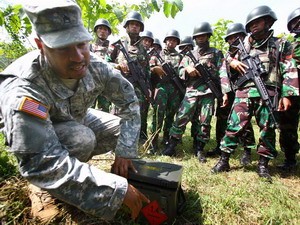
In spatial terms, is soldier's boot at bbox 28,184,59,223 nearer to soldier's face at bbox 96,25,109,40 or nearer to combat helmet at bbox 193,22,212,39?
combat helmet at bbox 193,22,212,39

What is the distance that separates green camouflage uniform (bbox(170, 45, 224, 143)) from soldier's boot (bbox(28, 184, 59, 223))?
2.55 metres

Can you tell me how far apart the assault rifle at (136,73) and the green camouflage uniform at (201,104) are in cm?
78

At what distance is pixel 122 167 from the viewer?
1.92m

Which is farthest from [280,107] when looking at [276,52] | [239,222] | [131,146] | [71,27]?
[71,27]

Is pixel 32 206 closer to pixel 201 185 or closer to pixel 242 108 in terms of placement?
pixel 201 185

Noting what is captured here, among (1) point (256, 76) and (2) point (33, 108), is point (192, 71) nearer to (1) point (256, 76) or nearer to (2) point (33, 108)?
(1) point (256, 76)

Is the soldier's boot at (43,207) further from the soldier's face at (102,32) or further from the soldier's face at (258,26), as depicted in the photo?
the soldier's face at (102,32)

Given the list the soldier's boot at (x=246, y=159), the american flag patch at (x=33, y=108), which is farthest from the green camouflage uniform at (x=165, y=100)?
the american flag patch at (x=33, y=108)

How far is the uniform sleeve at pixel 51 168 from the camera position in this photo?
1.39m

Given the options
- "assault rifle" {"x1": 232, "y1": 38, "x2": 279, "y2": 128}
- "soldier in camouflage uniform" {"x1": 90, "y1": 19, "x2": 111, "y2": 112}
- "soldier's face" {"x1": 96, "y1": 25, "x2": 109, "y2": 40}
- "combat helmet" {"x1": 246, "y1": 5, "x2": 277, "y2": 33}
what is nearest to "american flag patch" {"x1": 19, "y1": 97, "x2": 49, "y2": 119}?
"assault rifle" {"x1": 232, "y1": 38, "x2": 279, "y2": 128}

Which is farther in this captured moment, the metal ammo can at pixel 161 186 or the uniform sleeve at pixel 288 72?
the uniform sleeve at pixel 288 72

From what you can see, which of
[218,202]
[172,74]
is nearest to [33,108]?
[218,202]

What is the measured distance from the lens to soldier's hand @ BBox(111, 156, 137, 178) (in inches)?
74.5

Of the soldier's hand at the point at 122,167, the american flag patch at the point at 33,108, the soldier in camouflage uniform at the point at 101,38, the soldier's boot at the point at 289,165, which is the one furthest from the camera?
the soldier in camouflage uniform at the point at 101,38
